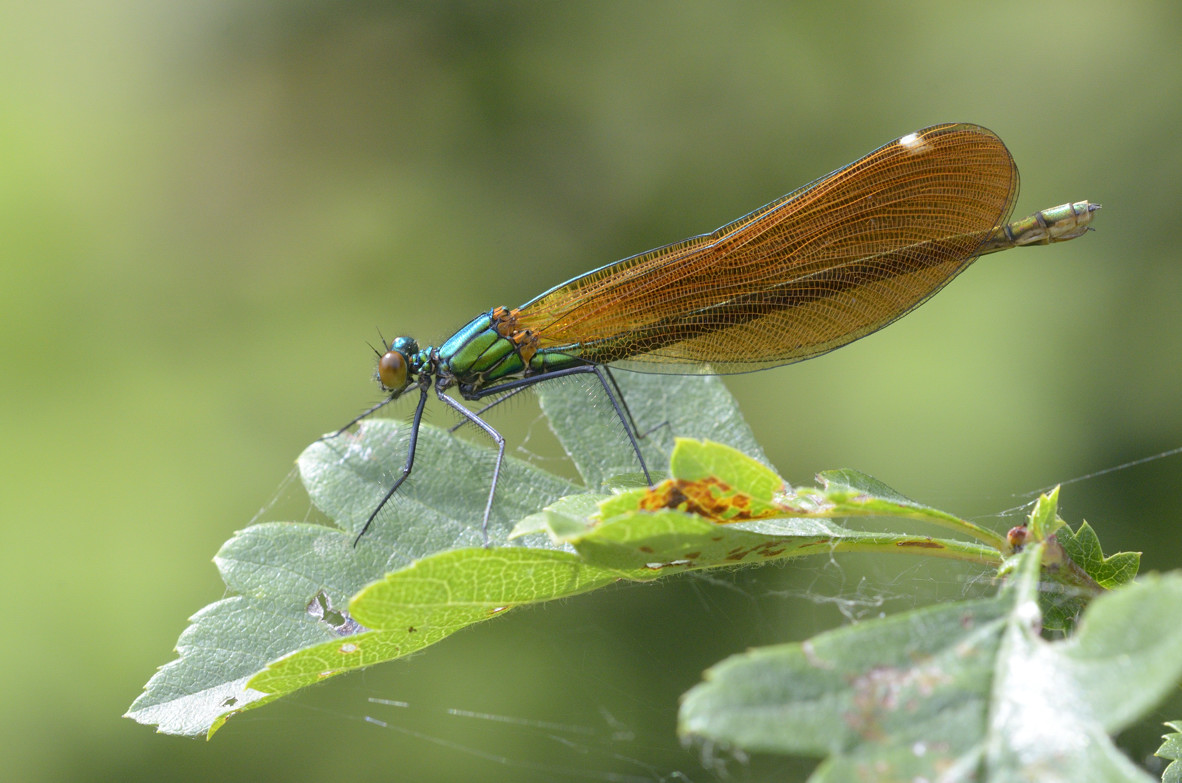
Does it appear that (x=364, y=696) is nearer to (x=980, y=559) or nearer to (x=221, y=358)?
(x=221, y=358)

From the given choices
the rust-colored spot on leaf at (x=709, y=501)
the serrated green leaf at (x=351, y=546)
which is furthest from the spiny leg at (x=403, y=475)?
the rust-colored spot on leaf at (x=709, y=501)

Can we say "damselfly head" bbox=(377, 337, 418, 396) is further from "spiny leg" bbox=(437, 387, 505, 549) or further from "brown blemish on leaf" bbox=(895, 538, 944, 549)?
"brown blemish on leaf" bbox=(895, 538, 944, 549)

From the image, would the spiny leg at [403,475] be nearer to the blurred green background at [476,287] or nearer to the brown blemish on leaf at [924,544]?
the brown blemish on leaf at [924,544]

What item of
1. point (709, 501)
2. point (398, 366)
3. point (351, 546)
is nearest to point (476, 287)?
point (398, 366)

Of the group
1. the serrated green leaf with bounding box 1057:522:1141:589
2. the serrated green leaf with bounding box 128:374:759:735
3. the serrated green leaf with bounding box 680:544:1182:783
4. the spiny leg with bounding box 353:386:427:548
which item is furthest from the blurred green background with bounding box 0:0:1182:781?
the serrated green leaf with bounding box 680:544:1182:783

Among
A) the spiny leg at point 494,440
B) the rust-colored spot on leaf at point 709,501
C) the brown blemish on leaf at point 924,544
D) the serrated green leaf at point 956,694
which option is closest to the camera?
the serrated green leaf at point 956,694

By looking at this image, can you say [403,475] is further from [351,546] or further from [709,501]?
[709,501]
